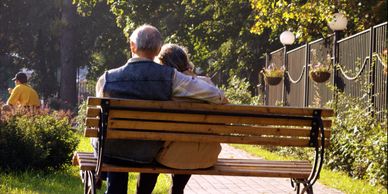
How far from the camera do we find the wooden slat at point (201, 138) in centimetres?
573

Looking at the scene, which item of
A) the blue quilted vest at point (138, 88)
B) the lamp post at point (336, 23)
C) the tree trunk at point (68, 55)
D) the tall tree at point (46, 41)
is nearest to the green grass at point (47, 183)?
the blue quilted vest at point (138, 88)

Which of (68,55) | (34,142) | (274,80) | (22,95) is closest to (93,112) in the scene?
(34,142)

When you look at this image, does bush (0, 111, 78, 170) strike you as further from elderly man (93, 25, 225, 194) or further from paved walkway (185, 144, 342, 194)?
elderly man (93, 25, 225, 194)

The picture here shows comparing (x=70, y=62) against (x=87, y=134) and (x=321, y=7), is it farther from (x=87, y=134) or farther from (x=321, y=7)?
(x=87, y=134)

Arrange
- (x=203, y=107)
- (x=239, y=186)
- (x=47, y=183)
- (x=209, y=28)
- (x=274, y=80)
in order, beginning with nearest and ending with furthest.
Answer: (x=203, y=107)
(x=47, y=183)
(x=239, y=186)
(x=274, y=80)
(x=209, y=28)

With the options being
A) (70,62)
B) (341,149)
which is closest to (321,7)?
(341,149)

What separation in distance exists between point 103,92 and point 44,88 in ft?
140

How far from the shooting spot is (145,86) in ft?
19.3

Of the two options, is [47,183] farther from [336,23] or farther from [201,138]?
[336,23]

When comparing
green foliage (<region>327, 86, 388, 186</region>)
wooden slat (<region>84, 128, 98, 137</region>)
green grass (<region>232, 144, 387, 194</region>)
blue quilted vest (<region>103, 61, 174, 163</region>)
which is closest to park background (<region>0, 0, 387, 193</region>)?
green foliage (<region>327, 86, 388, 186</region>)

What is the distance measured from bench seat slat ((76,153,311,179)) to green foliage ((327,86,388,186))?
316cm

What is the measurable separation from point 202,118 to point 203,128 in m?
0.07

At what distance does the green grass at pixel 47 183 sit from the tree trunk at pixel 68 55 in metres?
31.0

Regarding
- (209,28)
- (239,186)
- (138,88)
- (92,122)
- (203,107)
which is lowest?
(239,186)
